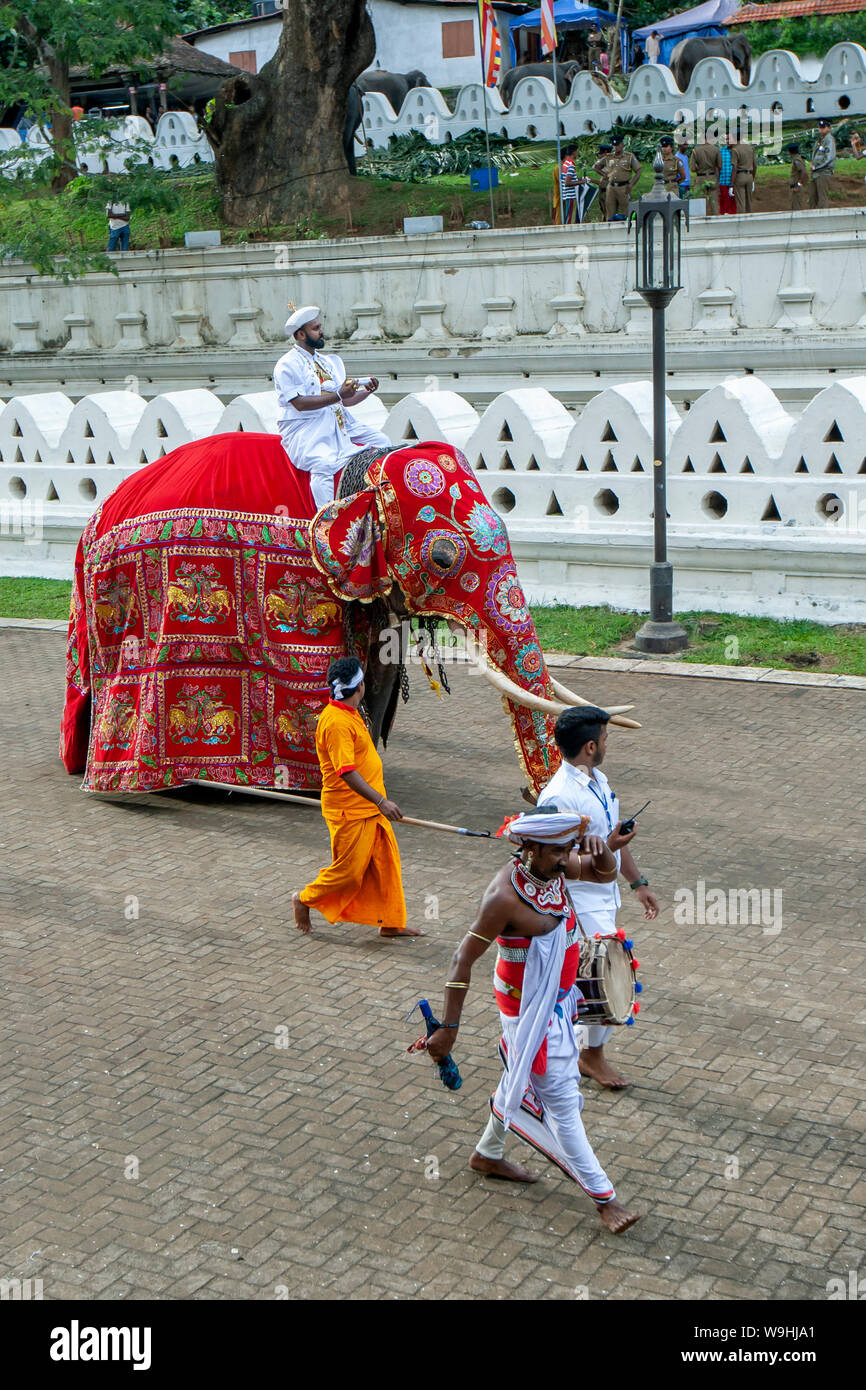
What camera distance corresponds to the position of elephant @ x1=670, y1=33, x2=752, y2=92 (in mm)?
30797

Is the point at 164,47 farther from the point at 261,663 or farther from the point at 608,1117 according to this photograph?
the point at 608,1117

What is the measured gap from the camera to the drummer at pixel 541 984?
506cm

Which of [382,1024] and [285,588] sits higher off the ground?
[285,588]

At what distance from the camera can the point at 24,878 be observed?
8602mm

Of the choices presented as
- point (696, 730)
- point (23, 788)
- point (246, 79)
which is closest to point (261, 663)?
point (23, 788)

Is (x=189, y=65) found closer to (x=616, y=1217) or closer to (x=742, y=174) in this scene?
(x=742, y=174)

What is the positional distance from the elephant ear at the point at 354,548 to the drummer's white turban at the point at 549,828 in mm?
4006

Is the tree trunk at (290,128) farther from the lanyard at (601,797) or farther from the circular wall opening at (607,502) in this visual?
the lanyard at (601,797)

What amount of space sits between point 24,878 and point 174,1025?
2223mm

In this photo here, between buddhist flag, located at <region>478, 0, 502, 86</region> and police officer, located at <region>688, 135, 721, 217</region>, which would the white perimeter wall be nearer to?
police officer, located at <region>688, 135, 721, 217</region>

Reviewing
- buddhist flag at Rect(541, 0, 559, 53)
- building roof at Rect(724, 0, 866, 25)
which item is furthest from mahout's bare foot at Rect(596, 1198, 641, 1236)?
building roof at Rect(724, 0, 866, 25)

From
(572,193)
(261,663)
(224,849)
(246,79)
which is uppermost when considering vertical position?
(246,79)

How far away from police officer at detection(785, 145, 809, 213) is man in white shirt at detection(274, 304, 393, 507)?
1269 cm

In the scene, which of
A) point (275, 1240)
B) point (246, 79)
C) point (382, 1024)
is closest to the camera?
point (275, 1240)
